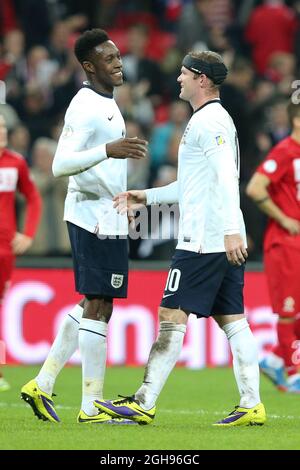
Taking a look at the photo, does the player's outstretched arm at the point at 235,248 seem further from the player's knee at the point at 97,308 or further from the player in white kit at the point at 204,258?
the player's knee at the point at 97,308

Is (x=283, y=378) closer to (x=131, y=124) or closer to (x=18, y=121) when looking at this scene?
(x=131, y=124)

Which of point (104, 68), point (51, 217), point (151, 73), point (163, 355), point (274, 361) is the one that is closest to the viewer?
point (163, 355)

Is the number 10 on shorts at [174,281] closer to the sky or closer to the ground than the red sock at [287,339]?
closer to the sky

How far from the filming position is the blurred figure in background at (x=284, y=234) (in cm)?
1055

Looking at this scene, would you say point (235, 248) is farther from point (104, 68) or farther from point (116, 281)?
point (104, 68)

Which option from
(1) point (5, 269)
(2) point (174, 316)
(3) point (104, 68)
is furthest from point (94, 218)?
(1) point (5, 269)

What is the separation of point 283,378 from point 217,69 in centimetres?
393

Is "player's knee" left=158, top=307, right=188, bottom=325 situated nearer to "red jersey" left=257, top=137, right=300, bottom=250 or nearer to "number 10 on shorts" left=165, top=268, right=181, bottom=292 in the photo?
"number 10 on shorts" left=165, top=268, right=181, bottom=292

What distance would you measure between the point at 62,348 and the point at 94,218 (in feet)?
2.96

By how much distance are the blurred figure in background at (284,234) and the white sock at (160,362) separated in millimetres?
3159

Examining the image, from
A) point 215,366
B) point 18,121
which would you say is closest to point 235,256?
point 215,366

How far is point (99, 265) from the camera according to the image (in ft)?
25.8

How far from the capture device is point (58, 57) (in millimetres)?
17109

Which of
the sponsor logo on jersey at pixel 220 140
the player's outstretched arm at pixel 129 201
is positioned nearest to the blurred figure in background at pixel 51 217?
the player's outstretched arm at pixel 129 201
